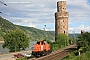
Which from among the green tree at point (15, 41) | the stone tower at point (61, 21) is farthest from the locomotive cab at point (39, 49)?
the stone tower at point (61, 21)

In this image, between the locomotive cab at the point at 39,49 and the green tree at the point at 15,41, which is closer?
the locomotive cab at the point at 39,49

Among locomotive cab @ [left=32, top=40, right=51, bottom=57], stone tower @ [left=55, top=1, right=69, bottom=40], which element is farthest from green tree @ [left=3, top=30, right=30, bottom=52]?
locomotive cab @ [left=32, top=40, right=51, bottom=57]

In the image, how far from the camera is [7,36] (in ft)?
287

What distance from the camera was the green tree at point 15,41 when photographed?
8501 centimetres

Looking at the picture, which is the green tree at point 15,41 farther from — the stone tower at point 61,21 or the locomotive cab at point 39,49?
the locomotive cab at point 39,49

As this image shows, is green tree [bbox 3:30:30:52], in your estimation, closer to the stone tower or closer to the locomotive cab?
the stone tower

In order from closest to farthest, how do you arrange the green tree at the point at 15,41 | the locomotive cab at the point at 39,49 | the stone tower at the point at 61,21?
the locomotive cab at the point at 39,49 < the green tree at the point at 15,41 < the stone tower at the point at 61,21

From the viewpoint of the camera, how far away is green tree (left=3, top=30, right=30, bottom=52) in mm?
85006

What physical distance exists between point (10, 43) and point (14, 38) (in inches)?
109

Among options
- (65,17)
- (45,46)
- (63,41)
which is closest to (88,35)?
(45,46)

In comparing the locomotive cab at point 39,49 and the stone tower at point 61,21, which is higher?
the stone tower at point 61,21

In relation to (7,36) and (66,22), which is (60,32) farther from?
(7,36)

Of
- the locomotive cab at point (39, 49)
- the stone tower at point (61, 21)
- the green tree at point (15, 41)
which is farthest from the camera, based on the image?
the stone tower at point (61, 21)

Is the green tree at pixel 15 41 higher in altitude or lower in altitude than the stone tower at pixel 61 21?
lower
